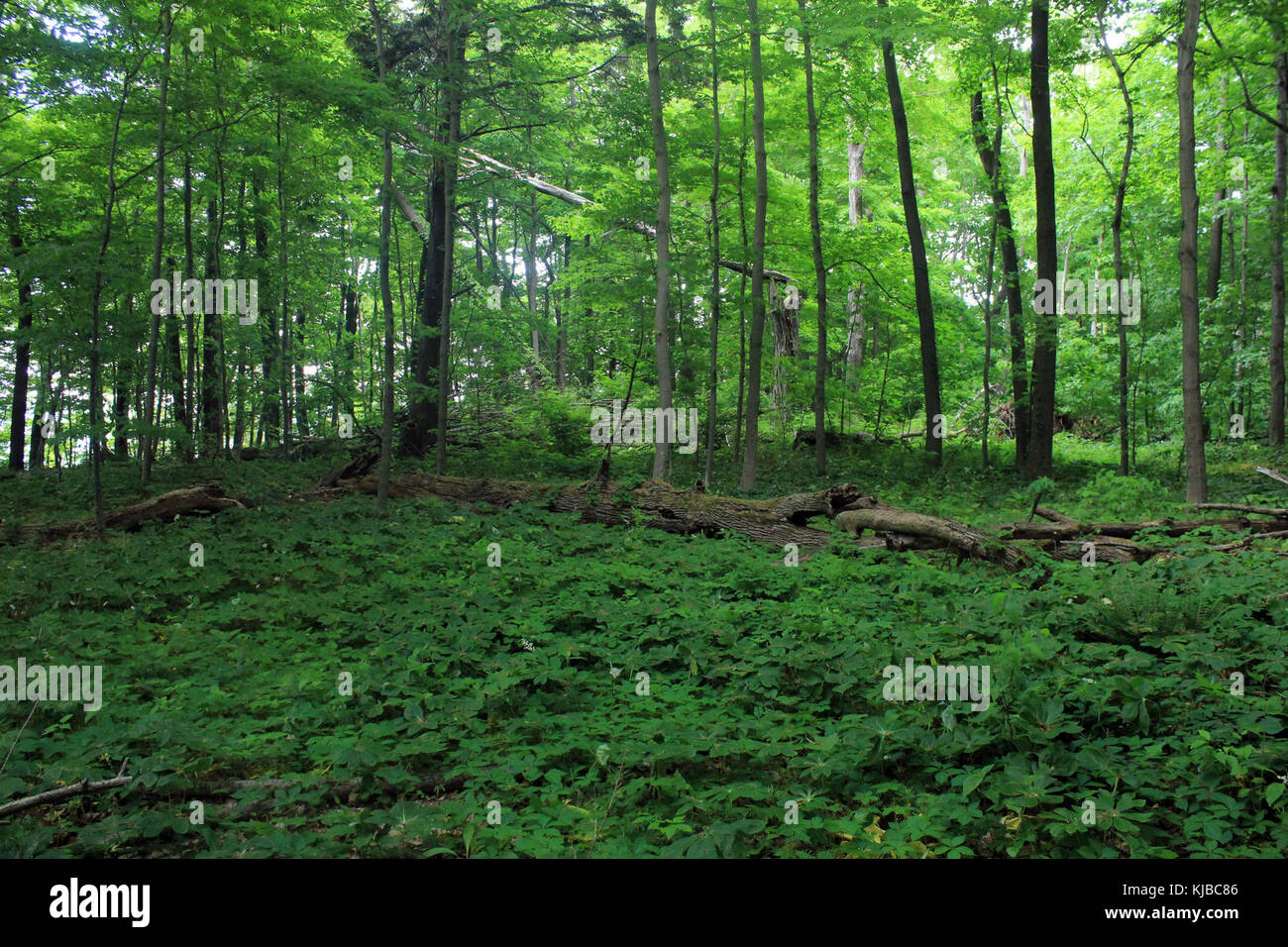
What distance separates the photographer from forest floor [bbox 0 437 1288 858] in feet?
9.50

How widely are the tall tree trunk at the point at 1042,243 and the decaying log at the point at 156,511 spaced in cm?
1332

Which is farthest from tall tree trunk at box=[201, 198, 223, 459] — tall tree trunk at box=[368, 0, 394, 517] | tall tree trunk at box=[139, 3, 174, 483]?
tall tree trunk at box=[368, 0, 394, 517]

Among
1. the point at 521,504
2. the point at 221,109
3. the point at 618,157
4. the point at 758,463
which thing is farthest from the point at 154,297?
the point at 758,463

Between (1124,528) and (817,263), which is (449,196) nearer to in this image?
(817,263)

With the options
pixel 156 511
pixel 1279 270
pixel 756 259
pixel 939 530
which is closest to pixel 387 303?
pixel 156 511

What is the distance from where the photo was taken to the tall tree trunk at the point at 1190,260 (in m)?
9.29

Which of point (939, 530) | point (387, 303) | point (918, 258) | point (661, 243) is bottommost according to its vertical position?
point (939, 530)

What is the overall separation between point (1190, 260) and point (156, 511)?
46.8ft

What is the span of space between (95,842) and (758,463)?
47.8 ft

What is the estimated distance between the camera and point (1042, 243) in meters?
13.4

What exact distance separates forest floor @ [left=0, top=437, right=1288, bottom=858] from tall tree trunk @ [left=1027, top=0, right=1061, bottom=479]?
248 inches

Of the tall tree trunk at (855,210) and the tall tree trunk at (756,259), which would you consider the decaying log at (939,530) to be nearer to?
the tall tree trunk at (756,259)
